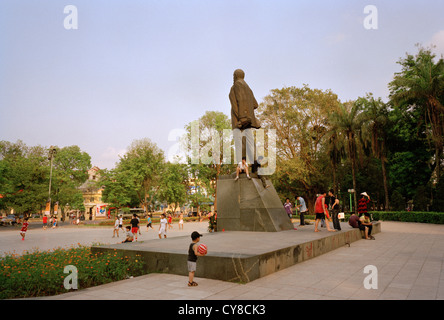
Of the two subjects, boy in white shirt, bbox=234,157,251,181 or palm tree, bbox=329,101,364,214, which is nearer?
boy in white shirt, bbox=234,157,251,181

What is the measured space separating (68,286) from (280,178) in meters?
31.8

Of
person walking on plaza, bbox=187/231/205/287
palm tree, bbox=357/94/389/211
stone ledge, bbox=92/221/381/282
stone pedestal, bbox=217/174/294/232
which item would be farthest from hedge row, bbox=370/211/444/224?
person walking on plaza, bbox=187/231/205/287

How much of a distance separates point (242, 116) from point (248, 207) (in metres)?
3.66

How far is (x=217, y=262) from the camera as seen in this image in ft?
19.5

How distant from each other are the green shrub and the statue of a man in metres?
6.54

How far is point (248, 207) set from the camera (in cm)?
1111

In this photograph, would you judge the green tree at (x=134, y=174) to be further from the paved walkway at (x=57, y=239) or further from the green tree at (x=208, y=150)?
the paved walkway at (x=57, y=239)

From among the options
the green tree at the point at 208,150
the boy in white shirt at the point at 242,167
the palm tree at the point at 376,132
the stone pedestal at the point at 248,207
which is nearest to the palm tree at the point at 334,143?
the palm tree at the point at 376,132

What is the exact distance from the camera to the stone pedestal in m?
10.8

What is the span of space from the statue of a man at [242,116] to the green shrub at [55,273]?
6.54m

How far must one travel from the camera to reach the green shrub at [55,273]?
5.49 m

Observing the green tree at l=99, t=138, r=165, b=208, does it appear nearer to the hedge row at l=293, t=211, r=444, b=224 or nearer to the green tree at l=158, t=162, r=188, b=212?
the green tree at l=158, t=162, r=188, b=212

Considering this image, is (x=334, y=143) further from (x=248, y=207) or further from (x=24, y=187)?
(x=24, y=187)

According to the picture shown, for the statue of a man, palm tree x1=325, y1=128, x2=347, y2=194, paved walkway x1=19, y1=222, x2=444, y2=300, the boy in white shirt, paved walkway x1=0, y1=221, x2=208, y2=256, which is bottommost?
paved walkway x1=0, y1=221, x2=208, y2=256
